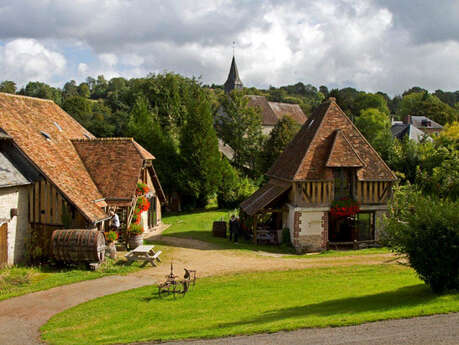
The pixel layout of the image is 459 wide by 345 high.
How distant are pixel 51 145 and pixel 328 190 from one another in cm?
1425

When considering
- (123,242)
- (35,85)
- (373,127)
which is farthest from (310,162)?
(35,85)

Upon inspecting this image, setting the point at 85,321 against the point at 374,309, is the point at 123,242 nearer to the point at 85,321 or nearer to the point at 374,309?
the point at 85,321

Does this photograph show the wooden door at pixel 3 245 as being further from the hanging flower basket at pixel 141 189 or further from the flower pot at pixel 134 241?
the hanging flower basket at pixel 141 189

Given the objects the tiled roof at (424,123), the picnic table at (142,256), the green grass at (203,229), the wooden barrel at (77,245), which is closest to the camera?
the wooden barrel at (77,245)

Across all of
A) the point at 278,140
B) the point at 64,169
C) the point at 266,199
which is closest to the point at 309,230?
the point at 266,199

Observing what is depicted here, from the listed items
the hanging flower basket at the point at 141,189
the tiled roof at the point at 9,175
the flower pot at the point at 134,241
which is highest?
the tiled roof at the point at 9,175

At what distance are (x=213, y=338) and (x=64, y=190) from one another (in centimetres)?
1176

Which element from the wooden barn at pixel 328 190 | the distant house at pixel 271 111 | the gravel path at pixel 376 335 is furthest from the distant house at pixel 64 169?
the distant house at pixel 271 111

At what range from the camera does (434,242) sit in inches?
407

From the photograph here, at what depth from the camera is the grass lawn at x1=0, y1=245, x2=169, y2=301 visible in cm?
1480

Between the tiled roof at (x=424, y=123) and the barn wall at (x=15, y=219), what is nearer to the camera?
the barn wall at (x=15, y=219)

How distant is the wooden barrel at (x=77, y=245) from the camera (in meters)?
16.7

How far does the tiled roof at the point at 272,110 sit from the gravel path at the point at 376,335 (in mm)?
47068

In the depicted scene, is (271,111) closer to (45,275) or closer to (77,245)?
(77,245)
